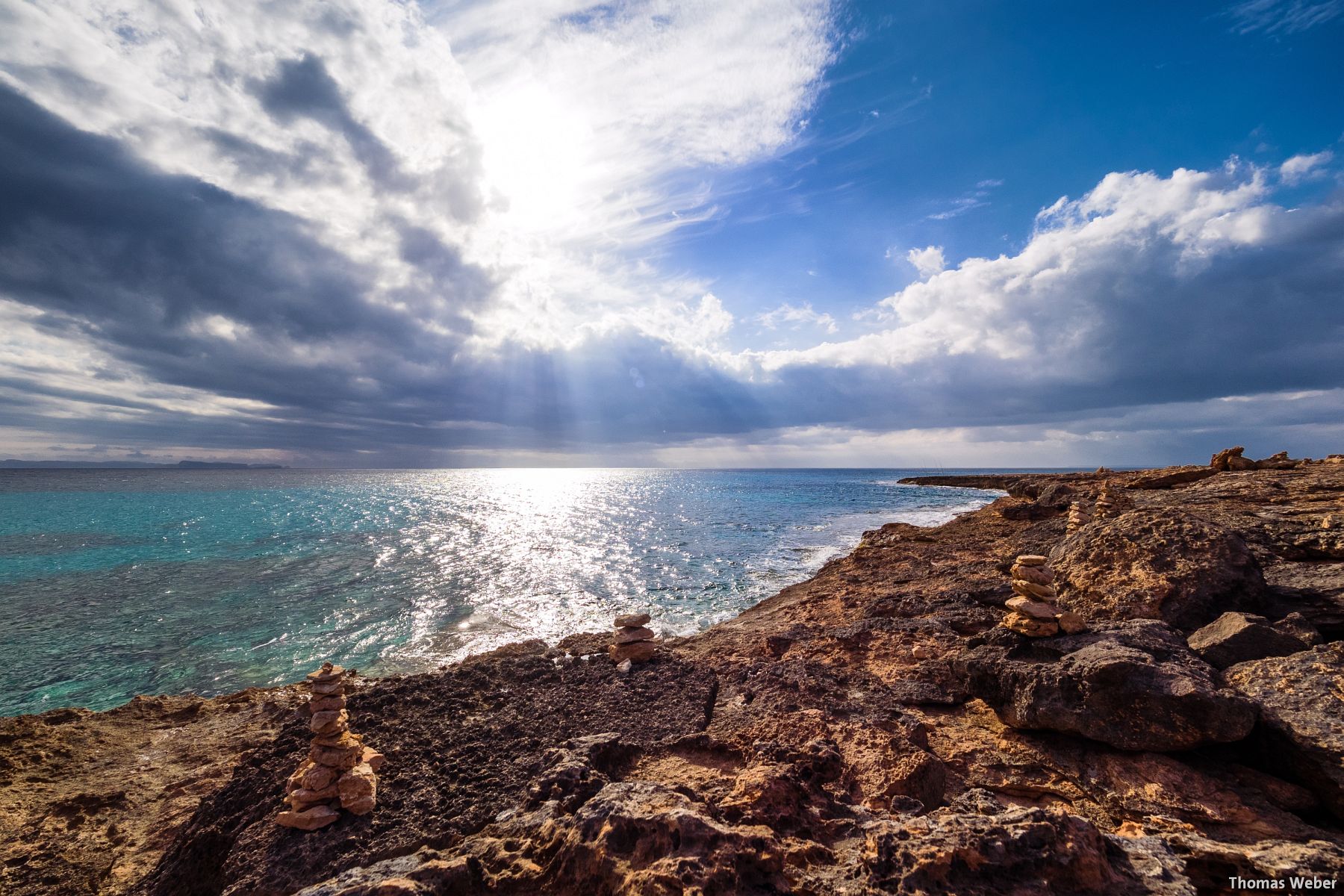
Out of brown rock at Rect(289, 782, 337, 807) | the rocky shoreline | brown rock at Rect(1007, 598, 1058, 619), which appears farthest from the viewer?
brown rock at Rect(1007, 598, 1058, 619)

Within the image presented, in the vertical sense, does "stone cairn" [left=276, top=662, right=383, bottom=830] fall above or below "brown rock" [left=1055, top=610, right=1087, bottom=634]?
below

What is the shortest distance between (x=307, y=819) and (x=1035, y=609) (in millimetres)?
8532

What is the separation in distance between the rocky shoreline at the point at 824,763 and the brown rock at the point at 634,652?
361 millimetres

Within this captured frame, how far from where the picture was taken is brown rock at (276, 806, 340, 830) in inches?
177

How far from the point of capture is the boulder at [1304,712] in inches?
163

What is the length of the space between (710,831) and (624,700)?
3.96 m

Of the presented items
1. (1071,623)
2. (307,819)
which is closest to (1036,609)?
(1071,623)

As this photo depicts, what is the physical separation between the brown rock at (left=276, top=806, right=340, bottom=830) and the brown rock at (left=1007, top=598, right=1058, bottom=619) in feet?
27.0

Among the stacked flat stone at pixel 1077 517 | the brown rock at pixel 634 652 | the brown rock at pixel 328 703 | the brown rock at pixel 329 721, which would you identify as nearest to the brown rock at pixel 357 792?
the brown rock at pixel 329 721

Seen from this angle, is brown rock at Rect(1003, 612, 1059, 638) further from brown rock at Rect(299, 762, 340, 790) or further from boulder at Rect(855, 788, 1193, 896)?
brown rock at Rect(299, 762, 340, 790)

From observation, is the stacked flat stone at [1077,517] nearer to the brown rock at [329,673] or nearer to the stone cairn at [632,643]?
the stone cairn at [632,643]

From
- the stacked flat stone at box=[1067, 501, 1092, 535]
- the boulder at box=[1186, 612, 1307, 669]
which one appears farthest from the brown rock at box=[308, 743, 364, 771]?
the stacked flat stone at box=[1067, 501, 1092, 535]

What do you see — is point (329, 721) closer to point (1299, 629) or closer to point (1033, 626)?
point (1033, 626)

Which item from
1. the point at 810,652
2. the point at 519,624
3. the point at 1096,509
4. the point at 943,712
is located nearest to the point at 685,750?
the point at 943,712
